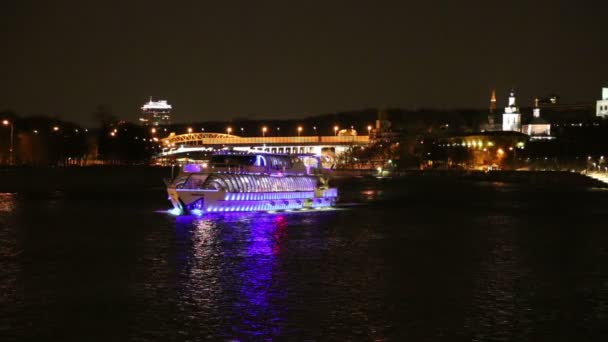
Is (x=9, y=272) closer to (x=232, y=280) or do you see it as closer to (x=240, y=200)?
(x=232, y=280)

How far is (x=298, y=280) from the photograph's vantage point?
72.1 feet

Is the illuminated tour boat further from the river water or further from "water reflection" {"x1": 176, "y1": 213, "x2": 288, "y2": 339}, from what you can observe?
"water reflection" {"x1": 176, "y1": 213, "x2": 288, "y2": 339}

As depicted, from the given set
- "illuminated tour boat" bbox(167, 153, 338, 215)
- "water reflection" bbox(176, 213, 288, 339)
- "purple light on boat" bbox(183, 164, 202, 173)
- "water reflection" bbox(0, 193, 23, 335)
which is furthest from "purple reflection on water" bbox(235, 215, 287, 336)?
"purple light on boat" bbox(183, 164, 202, 173)

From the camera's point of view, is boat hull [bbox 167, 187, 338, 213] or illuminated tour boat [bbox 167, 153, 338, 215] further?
illuminated tour boat [bbox 167, 153, 338, 215]

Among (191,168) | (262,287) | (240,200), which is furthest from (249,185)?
(262,287)

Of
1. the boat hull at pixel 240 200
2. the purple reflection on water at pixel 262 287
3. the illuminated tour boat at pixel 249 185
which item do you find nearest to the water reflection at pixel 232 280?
the purple reflection on water at pixel 262 287

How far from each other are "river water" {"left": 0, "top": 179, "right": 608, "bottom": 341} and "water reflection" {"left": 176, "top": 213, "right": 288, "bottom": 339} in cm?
6

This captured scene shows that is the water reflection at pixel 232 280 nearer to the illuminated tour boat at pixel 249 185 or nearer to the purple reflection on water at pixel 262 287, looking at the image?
the purple reflection on water at pixel 262 287

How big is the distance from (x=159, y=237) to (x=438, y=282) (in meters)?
A: 14.7

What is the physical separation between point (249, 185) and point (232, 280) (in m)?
28.2

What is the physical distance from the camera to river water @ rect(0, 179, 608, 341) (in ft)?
53.2

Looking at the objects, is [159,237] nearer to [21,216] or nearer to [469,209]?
[21,216]

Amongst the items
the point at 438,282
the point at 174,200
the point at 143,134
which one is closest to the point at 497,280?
the point at 438,282

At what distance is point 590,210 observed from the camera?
54.4 metres
